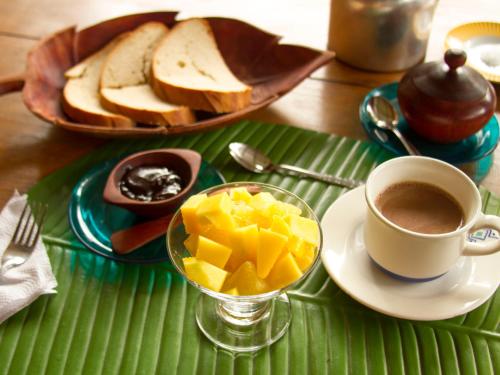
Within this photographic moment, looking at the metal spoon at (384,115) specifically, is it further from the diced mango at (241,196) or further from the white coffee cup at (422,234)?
the diced mango at (241,196)

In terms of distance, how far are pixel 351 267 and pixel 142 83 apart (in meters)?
0.72

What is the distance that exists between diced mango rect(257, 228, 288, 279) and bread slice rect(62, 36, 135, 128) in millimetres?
555

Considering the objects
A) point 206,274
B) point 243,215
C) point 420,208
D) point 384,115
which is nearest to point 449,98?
point 384,115

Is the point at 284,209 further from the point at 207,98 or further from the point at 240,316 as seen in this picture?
the point at 207,98

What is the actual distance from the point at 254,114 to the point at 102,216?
0.45 meters

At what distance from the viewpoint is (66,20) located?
1689 millimetres

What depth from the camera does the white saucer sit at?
2.86 feet

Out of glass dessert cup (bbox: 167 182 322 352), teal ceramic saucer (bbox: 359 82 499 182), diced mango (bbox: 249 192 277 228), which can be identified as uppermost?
diced mango (bbox: 249 192 277 228)

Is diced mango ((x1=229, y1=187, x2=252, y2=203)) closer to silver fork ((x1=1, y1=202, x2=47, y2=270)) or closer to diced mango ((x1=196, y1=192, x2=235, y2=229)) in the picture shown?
diced mango ((x1=196, y1=192, x2=235, y2=229))

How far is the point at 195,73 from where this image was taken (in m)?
1.36

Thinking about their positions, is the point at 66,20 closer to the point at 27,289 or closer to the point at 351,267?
the point at 27,289

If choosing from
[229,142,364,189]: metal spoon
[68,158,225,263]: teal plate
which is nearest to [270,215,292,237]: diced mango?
[68,158,225,263]: teal plate

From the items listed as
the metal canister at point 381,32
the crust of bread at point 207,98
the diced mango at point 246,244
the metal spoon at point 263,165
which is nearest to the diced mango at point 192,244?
the diced mango at point 246,244

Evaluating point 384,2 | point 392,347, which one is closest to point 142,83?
point 384,2
